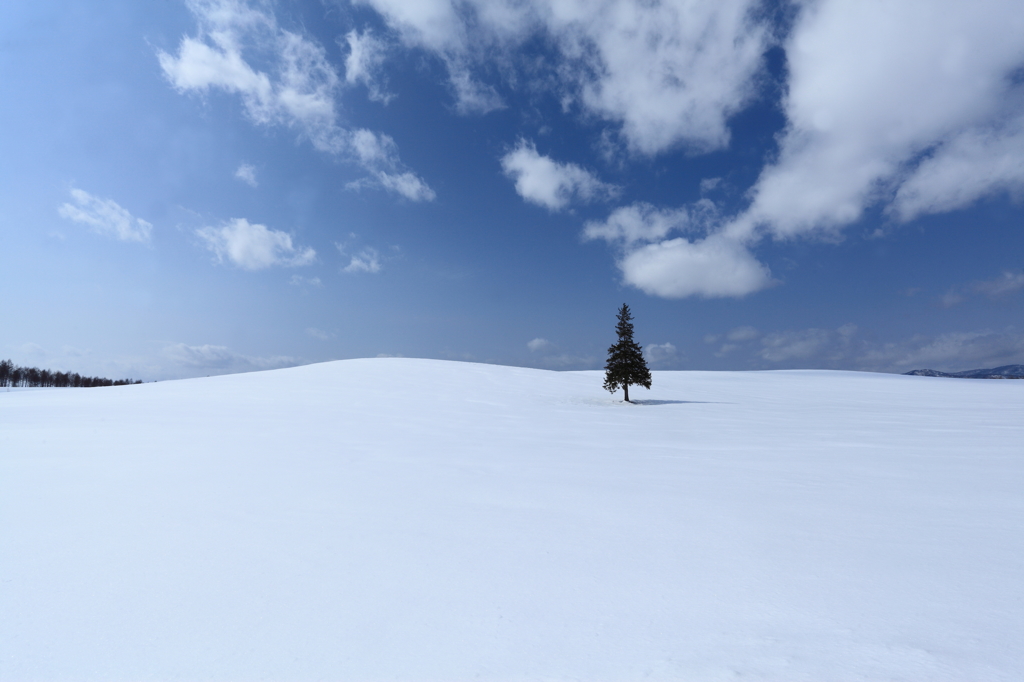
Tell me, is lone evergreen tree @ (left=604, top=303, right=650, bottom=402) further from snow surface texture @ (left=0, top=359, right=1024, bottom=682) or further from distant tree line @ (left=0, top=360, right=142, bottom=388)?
distant tree line @ (left=0, top=360, right=142, bottom=388)

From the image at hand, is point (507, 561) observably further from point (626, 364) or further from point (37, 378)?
point (37, 378)

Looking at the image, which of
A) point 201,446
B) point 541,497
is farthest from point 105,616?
point 201,446

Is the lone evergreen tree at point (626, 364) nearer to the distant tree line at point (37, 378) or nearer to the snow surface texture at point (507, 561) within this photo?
the snow surface texture at point (507, 561)

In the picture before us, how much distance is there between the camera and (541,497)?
25.8 ft

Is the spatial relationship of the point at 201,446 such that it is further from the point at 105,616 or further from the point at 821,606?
the point at 821,606

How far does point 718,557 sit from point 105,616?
22.0 ft

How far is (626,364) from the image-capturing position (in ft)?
101

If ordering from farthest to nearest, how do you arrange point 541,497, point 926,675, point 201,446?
point 201,446, point 541,497, point 926,675

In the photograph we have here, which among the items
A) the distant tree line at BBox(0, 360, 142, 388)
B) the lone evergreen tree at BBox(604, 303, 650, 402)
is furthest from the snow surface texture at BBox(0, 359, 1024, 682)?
the distant tree line at BBox(0, 360, 142, 388)

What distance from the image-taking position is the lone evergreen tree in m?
30.4

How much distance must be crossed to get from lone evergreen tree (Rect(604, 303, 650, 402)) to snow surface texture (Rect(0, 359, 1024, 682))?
697 inches

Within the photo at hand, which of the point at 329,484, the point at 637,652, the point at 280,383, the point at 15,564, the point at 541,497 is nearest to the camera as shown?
the point at 637,652

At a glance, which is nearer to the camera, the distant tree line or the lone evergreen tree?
the lone evergreen tree

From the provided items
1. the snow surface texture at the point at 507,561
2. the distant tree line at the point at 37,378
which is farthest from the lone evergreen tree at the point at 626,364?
the distant tree line at the point at 37,378
